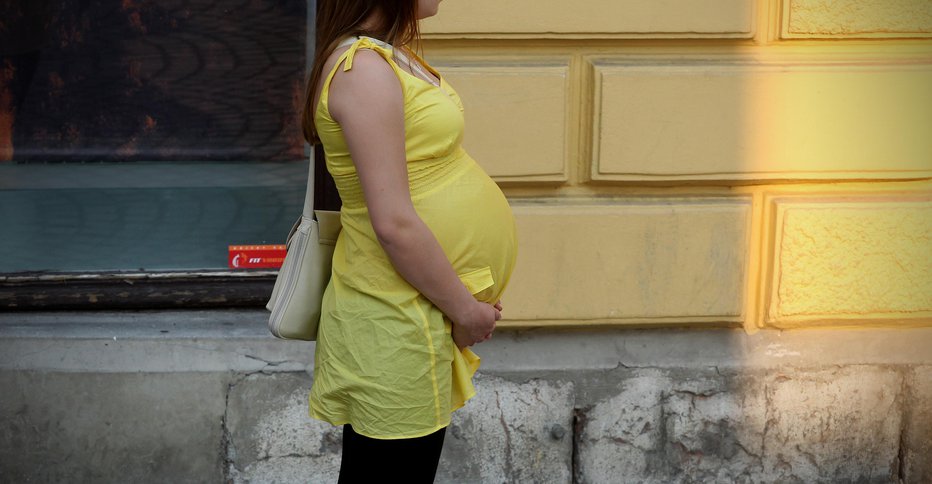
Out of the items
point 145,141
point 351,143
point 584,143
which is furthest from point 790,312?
point 145,141

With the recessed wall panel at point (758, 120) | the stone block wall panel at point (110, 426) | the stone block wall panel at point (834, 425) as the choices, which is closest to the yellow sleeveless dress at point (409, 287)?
the recessed wall panel at point (758, 120)

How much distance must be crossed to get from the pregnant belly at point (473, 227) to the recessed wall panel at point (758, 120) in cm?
131

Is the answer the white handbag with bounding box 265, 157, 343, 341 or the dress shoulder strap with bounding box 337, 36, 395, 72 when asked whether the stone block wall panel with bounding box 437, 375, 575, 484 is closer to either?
the white handbag with bounding box 265, 157, 343, 341

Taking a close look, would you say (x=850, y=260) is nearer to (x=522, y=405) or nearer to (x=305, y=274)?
(x=522, y=405)

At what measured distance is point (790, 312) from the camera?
347 centimetres

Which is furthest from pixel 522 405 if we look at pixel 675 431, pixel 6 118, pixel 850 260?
pixel 6 118

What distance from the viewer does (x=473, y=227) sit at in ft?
6.61

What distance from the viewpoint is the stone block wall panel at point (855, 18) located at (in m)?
3.32

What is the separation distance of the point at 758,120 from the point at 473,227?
168cm

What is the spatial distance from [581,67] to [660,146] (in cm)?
37

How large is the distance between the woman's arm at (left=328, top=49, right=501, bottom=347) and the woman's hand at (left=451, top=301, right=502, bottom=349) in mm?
76

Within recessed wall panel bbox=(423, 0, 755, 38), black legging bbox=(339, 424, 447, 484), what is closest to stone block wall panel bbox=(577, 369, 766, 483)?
recessed wall panel bbox=(423, 0, 755, 38)

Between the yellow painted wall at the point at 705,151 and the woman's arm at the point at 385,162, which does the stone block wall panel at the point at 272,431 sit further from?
the woman's arm at the point at 385,162

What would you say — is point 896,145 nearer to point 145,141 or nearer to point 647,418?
point 647,418
